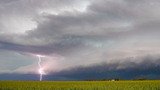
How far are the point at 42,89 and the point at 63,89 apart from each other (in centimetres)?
264

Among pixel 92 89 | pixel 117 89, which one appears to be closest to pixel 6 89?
pixel 92 89

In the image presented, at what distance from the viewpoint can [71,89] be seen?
4119cm

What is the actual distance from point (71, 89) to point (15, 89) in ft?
24.5

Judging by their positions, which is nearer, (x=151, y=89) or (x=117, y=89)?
(x=117, y=89)

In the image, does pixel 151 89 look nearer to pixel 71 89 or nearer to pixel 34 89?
pixel 71 89

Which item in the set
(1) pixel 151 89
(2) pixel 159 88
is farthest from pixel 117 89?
(2) pixel 159 88

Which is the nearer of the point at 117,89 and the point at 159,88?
the point at 117,89

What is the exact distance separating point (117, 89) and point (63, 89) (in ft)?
22.7

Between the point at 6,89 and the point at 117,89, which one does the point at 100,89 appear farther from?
the point at 6,89

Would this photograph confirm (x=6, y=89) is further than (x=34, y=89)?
Yes

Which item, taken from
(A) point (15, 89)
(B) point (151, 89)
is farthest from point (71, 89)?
(B) point (151, 89)

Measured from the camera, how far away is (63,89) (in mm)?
41219

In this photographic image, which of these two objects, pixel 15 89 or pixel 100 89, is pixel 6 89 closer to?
pixel 15 89

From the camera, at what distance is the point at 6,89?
43.8 meters
